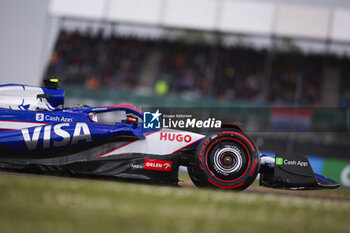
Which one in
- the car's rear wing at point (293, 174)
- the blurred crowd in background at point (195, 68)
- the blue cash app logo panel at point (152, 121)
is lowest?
the car's rear wing at point (293, 174)

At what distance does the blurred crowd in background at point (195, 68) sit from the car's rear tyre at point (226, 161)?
12339 mm

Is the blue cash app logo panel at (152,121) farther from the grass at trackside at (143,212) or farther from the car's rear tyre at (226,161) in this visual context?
the grass at trackside at (143,212)

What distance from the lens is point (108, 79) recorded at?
19609mm

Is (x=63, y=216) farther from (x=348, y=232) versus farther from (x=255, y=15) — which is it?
(x=255, y=15)

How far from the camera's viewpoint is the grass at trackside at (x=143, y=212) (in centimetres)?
251

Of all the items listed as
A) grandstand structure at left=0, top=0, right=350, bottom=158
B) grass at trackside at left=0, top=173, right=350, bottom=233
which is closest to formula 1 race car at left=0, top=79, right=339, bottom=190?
grass at trackside at left=0, top=173, right=350, bottom=233

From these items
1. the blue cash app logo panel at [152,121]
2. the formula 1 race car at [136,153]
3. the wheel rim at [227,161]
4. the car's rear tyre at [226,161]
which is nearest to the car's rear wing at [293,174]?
the formula 1 race car at [136,153]

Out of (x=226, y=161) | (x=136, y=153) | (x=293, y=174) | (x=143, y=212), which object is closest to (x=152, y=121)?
(x=136, y=153)

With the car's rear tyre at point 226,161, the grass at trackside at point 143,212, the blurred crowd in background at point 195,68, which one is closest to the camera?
the grass at trackside at point 143,212

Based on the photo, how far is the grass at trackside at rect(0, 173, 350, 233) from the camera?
251 cm

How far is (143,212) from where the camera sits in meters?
2.98

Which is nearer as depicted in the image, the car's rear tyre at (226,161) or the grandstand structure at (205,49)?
the car's rear tyre at (226,161)

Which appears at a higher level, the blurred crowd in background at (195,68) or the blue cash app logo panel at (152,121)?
the blurred crowd in background at (195,68)

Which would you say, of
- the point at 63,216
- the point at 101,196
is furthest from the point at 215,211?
the point at 63,216
